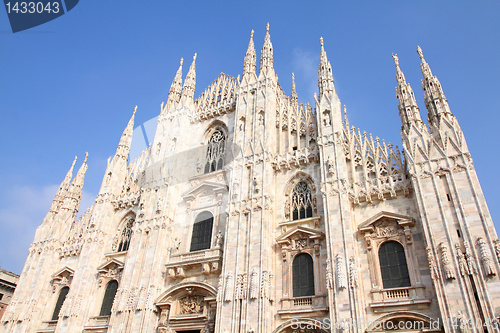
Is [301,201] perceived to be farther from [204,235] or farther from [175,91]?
[175,91]

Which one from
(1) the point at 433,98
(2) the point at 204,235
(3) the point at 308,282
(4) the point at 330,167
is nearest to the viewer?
(3) the point at 308,282

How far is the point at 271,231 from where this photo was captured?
2044cm

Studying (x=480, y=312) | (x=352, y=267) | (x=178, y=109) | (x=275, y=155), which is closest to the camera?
(x=480, y=312)

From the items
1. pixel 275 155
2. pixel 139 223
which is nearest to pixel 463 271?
pixel 275 155

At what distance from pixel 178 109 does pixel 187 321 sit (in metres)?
16.0

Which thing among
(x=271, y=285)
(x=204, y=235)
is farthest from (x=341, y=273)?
(x=204, y=235)

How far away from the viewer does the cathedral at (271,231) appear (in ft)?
52.2

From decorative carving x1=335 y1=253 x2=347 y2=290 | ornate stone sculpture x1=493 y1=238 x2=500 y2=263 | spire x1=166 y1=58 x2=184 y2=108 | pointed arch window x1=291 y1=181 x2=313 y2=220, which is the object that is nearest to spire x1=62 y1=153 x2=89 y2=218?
spire x1=166 y1=58 x2=184 y2=108

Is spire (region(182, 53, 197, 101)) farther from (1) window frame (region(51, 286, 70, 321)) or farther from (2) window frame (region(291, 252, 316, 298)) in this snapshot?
(2) window frame (region(291, 252, 316, 298))

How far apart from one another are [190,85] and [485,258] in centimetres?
2421

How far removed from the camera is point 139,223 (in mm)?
24734

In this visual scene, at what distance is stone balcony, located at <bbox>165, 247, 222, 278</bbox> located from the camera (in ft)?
67.9

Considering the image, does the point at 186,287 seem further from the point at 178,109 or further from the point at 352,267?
the point at 178,109

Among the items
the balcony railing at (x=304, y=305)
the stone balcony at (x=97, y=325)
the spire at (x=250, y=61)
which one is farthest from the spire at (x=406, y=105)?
the stone balcony at (x=97, y=325)
